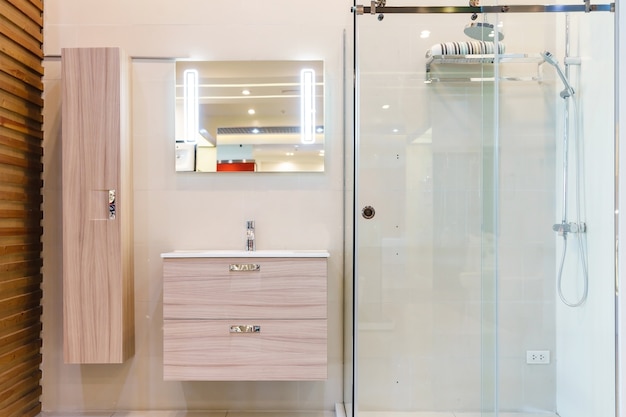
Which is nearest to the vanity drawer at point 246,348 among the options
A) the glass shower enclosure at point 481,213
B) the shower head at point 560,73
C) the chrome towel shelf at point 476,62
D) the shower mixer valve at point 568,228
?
the glass shower enclosure at point 481,213

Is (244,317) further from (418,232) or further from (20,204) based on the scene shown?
(20,204)

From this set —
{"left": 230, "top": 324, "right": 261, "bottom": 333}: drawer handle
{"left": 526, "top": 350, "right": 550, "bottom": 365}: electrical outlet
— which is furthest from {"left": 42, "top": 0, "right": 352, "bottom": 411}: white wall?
{"left": 526, "top": 350, "right": 550, "bottom": 365}: electrical outlet

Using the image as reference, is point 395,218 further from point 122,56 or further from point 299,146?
point 122,56

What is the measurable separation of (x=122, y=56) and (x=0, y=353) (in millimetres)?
1604

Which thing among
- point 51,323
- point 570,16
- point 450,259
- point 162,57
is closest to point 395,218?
point 450,259

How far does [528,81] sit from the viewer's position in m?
1.91

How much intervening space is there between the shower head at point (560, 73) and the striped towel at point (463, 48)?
0.19 m

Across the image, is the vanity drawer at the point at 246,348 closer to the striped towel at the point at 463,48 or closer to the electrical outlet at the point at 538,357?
the electrical outlet at the point at 538,357

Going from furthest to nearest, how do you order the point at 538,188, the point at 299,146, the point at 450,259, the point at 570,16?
the point at 299,146 < the point at 450,259 < the point at 538,188 < the point at 570,16

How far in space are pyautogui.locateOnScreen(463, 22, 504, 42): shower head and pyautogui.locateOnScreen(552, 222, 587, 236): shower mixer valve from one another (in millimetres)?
898

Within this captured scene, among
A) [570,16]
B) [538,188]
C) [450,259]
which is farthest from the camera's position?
[450,259]

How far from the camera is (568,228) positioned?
1859 mm

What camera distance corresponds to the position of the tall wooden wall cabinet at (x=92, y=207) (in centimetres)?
209

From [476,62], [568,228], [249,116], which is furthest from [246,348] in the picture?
[476,62]
